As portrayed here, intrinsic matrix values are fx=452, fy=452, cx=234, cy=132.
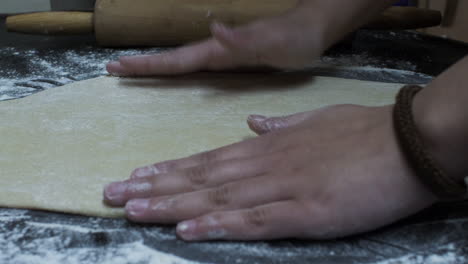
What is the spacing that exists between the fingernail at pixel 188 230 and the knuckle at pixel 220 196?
4 cm

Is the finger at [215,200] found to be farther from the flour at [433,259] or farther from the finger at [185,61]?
the finger at [185,61]

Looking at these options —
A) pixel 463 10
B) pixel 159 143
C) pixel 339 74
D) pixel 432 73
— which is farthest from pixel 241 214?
pixel 463 10

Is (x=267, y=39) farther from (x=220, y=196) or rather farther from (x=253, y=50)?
(x=220, y=196)

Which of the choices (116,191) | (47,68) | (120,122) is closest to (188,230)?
(116,191)

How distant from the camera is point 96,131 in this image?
994mm

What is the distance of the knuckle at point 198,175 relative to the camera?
0.72 m

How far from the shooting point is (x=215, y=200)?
684 mm

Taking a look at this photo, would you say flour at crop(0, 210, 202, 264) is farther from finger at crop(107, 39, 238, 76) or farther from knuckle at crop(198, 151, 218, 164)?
finger at crop(107, 39, 238, 76)

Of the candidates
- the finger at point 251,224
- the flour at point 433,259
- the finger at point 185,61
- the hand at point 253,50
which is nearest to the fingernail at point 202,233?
the finger at point 251,224

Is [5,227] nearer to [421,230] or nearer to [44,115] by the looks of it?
[44,115]

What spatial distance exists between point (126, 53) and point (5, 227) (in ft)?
3.47

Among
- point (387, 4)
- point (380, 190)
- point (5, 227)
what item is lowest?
point (5, 227)

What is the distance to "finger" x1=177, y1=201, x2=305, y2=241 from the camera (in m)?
0.65

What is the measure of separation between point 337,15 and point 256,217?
0.84 meters
